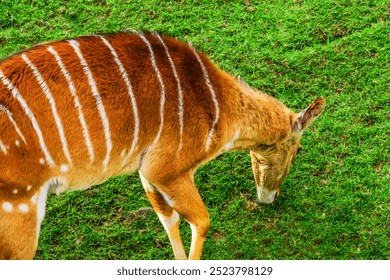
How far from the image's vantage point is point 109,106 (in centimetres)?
452

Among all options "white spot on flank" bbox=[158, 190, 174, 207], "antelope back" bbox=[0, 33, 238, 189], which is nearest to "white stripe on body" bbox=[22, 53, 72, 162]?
"antelope back" bbox=[0, 33, 238, 189]

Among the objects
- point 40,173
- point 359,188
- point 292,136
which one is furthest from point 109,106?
point 359,188

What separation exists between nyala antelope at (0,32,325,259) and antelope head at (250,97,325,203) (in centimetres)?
→ 1

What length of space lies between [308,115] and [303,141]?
47.2 inches

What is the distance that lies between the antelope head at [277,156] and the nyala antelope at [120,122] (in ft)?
0.05

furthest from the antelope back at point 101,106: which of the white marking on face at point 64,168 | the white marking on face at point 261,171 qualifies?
the white marking on face at point 261,171

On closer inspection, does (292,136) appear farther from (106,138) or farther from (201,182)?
(106,138)

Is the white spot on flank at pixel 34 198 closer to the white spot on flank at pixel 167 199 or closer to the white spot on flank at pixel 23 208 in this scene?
the white spot on flank at pixel 23 208

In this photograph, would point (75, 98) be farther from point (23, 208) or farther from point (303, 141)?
point (303, 141)

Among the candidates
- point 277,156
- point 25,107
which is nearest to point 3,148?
point 25,107

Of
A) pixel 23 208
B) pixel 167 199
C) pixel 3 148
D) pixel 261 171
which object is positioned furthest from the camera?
pixel 261 171

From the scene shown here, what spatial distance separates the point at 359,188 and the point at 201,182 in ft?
4.68

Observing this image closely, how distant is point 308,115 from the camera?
5094 millimetres

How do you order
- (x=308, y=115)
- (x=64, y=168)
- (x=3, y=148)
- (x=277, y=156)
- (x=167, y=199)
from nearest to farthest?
(x=3, y=148), (x=64, y=168), (x=167, y=199), (x=308, y=115), (x=277, y=156)
